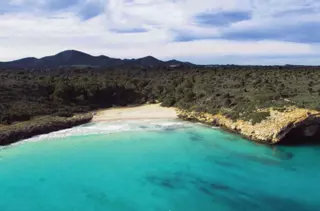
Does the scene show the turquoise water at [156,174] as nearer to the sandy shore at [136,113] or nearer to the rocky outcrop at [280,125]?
the rocky outcrop at [280,125]

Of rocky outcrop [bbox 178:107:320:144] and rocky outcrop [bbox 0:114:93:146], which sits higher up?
rocky outcrop [bbox 178:107:320:144]

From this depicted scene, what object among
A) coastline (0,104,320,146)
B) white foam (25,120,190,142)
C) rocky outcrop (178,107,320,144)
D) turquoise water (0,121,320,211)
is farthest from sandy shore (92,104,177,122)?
rocky outcrop (178,107,320,144)

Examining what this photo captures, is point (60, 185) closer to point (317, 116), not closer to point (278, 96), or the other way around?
point (317, 116)

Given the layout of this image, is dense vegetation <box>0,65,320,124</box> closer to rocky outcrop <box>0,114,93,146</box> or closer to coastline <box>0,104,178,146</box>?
coastline <box>0,104,178,146</box>

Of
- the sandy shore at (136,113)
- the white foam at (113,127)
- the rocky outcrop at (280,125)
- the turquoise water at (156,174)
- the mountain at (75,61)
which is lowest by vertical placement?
the turquoise water at (156,174)

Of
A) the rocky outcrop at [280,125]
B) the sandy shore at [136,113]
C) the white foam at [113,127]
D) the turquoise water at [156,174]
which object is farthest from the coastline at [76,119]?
the rocky outcrop at [280,125]

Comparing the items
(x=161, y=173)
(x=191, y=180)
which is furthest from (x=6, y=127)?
(x=191, y=180)

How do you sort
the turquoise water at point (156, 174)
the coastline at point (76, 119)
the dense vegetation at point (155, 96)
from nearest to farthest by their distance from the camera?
the turquoise water at point (156, 174) → the coastline at point (76, 119) → the dense vegetation at point (155, 96)
